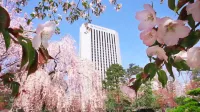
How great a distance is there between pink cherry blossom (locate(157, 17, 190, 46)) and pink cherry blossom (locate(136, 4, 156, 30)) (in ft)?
0.12

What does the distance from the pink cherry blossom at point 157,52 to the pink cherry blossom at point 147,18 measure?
58 millimetres

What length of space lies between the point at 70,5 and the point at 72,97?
5.43m

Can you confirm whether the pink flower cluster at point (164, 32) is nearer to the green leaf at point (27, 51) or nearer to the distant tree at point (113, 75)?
the green leaf at point (27, 51)

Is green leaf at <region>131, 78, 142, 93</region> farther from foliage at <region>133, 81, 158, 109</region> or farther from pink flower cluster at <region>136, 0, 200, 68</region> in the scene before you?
foliage at <region>133, 81, 158, 109</region>

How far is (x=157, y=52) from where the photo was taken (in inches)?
23.1

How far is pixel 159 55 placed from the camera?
0.59 m

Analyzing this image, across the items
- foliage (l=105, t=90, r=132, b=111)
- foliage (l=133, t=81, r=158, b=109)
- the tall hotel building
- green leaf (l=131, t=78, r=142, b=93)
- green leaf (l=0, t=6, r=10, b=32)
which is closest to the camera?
green leaf (l=0, t=6, r=10, b=32)

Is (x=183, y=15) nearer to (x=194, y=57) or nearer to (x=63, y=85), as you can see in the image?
(x=194, y=57)

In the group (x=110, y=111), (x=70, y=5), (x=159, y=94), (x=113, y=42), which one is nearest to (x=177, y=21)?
(x=70, y=5)

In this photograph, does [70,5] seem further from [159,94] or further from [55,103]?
[159,94]

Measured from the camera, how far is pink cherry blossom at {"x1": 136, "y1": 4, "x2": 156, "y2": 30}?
0.58 metres

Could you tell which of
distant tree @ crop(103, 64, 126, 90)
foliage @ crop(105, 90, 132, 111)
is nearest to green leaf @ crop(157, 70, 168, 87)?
foliage @ crop(105, 90, 132, 111)

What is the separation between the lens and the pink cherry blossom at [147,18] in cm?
58

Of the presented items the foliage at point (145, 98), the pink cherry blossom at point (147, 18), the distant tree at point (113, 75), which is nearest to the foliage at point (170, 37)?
the pink cherry blossom at point (147, 18)
